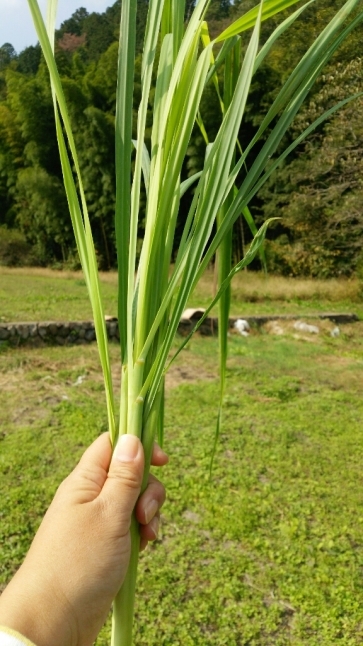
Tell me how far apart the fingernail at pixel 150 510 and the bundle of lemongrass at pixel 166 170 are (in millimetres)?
50

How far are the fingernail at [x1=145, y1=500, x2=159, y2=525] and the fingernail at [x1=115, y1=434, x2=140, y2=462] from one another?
11 cm

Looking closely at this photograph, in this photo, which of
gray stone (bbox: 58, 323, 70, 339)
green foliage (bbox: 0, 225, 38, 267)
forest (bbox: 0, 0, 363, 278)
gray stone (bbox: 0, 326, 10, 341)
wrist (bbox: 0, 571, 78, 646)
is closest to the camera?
wrist (bbox: 0, 571, 78, 646)

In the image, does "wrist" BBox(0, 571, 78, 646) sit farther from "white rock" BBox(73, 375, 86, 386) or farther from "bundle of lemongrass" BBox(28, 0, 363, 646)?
"white rock" BBox(73, 375, 86, 386)

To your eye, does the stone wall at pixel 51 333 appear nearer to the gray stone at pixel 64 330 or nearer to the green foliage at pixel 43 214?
the gray stone at pixel 64 330

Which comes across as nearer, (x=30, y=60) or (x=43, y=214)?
(x=43, y=214)

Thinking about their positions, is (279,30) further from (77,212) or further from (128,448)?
(128,448)

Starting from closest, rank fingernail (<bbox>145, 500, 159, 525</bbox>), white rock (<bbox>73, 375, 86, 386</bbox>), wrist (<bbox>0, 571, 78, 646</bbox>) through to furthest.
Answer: wrist (<bbox>0, 571, 78, 646</bbox>) < fingernail (<bbox>145, 500, 159, 525</bbox>) < white rock (<bbox>73, 375, 86, 386</bbox>)

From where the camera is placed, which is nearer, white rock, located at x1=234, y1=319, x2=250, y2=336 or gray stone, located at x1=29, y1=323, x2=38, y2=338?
gray stone, located at x1=29, y1=323, x2=38, y2=338

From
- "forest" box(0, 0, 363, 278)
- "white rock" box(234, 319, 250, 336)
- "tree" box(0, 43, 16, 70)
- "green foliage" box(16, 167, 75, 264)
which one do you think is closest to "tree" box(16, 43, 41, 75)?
"tree" box(0, 43, 16, 70)

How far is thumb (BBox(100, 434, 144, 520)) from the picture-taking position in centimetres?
62

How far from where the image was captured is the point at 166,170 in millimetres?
620

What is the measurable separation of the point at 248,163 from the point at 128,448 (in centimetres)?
916

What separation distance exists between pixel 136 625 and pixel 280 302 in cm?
775

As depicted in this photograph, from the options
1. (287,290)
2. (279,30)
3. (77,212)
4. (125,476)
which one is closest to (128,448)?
(125,476)
